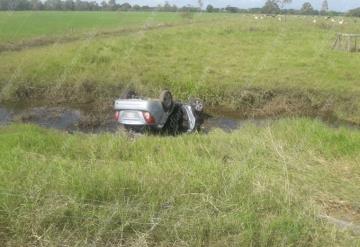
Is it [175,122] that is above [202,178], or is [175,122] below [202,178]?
below

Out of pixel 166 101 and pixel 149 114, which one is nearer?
pixel 149 114

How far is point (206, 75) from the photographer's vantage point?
56.7 feet

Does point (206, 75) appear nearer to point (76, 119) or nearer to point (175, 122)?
point (76, 119)

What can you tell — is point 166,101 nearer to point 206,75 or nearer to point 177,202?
point 177,202

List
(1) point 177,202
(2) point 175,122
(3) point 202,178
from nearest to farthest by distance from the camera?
(1) point 177,202
(3) point 202,178
(2) point 175,122

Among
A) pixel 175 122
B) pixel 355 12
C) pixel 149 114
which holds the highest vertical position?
pixel 149 114

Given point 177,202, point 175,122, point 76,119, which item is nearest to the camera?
point 177,202

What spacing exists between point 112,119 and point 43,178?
9378 millimetres

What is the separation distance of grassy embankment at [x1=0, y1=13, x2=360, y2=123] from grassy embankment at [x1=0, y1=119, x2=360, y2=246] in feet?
29.3

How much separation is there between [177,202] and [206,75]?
12.9 m

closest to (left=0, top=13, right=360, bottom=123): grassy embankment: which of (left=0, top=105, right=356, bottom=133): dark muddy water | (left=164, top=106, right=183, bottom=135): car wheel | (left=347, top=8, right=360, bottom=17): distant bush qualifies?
(left=0, top=105, right=356, bottom=133): dark muddy water

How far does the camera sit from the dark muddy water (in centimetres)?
1348

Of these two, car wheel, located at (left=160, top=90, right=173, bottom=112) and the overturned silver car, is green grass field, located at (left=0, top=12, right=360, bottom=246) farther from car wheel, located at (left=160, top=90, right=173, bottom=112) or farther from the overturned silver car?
car wheel, located at (left=160, top=90, right=173, bottom=112)

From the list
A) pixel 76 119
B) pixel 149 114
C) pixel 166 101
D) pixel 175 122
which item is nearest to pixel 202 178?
pixel 149 114
